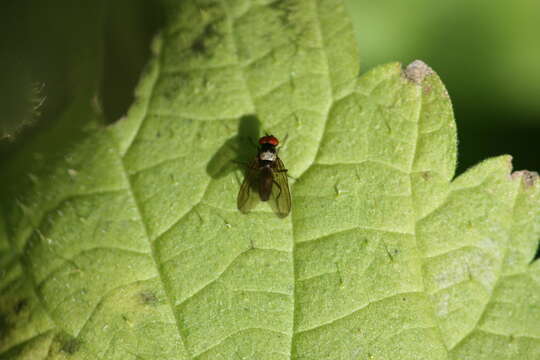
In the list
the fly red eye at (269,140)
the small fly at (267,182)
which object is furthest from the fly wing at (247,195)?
the fly red eye at (269,140)

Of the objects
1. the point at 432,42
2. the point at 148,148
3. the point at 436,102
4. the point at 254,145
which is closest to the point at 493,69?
the point at 432,42

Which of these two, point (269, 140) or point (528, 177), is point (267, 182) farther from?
point (528, 177)

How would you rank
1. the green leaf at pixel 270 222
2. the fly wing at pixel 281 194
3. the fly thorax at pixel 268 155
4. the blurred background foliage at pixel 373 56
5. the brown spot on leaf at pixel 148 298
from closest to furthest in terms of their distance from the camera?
the green leaf at pixel 270 222, the brown spot on leaf at pixel 148 298, the fly wing at pixel 281 194, the fly thorax at pixel 268 155, the blurred background foliage at pixel 373 56

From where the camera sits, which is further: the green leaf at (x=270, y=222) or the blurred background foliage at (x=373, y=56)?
the blurred background foliage at (x=373, y=56)

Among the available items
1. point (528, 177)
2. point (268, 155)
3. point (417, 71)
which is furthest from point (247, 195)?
point (528, 177)

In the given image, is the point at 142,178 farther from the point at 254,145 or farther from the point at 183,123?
the point at 254,145

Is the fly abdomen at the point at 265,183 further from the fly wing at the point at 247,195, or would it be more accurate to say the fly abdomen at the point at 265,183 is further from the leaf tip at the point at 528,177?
the leaf tip at the point at 528,177

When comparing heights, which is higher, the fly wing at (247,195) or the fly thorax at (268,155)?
the fly thorax at (268,155)
